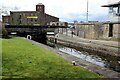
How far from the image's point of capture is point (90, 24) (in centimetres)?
5278

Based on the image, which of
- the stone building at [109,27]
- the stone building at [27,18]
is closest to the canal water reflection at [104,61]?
the stone building at [109,27]

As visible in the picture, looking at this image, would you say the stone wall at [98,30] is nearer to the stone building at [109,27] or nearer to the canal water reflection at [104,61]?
the stone building at [109,27]

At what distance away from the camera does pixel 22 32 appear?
64.8 m

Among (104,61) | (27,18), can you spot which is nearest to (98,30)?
(104,61)

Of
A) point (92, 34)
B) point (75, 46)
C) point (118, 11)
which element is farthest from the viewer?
point (92, 34)

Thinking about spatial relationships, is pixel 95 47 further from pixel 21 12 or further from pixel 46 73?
pixel 21 12

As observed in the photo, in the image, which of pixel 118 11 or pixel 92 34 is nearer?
pixel 118 11

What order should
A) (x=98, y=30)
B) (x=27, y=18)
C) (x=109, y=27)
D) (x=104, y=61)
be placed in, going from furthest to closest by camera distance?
(x=27, y=18) < (x=98, y=30) < (x=109, y=27) < (x=104, y=61)

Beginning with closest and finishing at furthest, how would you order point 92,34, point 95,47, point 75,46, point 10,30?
point 95,47, point 75,46, point 92,34, point 10,30

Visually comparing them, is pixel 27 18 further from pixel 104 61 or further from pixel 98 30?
pixel 104 61

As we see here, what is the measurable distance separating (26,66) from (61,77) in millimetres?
2923

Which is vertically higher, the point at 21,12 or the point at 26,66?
the point at 21,12

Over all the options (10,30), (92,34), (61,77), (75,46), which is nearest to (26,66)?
(61,77)

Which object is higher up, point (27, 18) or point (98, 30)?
point (27, 18)
